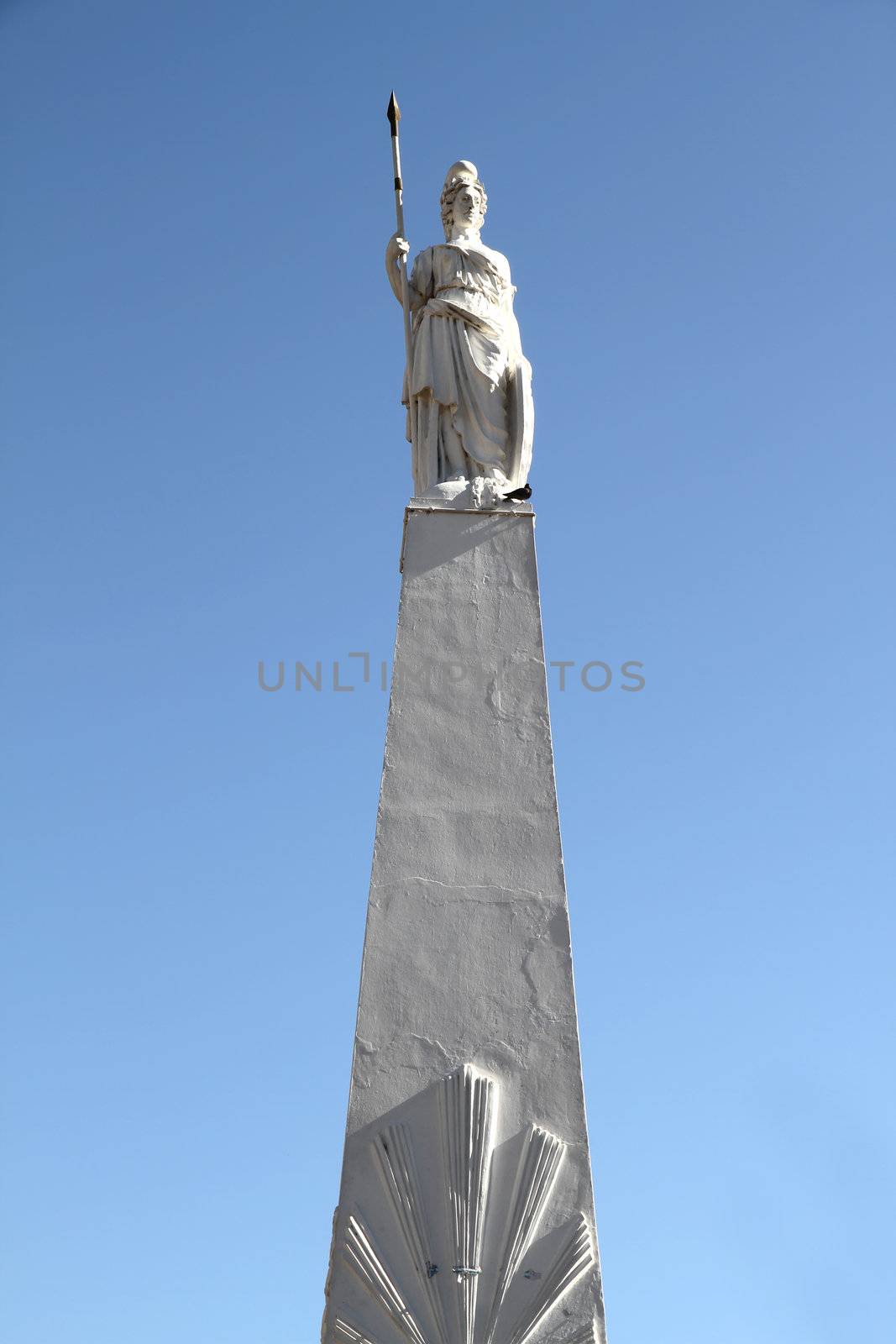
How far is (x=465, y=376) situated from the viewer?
9.23 meters

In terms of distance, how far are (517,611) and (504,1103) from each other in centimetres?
266

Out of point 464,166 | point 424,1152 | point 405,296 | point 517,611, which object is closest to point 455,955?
point 424,1152

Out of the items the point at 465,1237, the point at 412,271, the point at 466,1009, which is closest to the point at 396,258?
the point at 412,271

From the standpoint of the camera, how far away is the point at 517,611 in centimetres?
852

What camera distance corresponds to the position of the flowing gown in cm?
915

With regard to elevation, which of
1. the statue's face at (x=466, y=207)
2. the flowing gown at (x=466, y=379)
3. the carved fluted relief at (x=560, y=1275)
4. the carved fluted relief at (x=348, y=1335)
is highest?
the statue's face at (x=466, y=207)

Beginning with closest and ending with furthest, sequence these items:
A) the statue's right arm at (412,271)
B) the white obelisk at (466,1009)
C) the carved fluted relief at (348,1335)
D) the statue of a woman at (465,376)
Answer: the carved fluted relief at (348,1335), the white obelisk at (466,1009), the statue of a woman at (465,376), the statue's right arm at (412,271)

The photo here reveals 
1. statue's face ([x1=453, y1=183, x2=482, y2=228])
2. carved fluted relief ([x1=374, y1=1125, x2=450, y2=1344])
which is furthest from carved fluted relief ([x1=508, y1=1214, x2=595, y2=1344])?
statue's face ([x1=453, y1=183, x2=482, y2=228])

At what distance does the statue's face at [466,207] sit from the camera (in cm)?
984

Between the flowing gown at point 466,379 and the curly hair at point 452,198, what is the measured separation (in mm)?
395

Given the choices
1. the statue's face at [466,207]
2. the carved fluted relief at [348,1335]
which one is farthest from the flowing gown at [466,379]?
the carved fluted relief at [348,1335]

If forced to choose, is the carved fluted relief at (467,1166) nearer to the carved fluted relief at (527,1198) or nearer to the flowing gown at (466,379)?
the carved fluted relief at (527,1198)

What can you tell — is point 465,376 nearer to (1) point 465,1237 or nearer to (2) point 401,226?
(2) point 401,226

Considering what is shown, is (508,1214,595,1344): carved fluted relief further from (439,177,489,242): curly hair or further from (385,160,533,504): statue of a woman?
(439,177,489,242): curly hair
